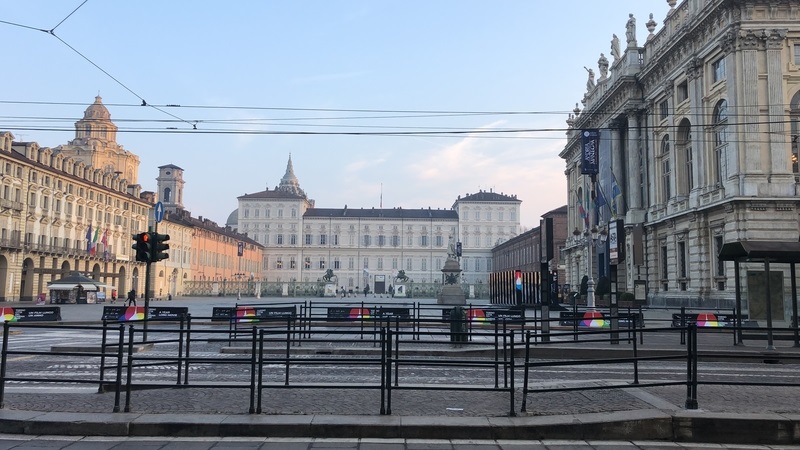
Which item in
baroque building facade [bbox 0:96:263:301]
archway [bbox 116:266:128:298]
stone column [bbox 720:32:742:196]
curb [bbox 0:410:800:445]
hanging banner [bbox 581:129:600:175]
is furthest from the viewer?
archway [bbox 116:266:128:298]

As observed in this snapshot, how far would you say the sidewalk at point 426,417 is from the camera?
24.8 ft

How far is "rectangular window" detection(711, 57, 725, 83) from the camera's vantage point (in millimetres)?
38719

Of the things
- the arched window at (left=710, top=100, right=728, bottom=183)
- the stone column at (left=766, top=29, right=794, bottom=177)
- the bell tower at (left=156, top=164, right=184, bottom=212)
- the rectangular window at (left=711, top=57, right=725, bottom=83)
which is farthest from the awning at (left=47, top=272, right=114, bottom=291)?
the bell tower at (left=156, top=164, right=184, bottom=212)

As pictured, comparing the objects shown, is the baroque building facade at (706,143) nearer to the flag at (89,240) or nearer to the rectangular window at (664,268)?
the rectangular window at (664,268)

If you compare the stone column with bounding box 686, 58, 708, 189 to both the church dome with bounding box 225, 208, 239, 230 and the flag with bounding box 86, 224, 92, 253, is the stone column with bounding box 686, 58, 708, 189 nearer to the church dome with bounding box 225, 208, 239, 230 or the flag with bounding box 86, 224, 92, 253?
the flag with bounding box 86, 224, 92, 253

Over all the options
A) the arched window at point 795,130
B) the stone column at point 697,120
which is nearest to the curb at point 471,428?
the arched window at point 795,130

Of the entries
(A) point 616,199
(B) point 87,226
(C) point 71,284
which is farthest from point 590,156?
(B) point 87,226

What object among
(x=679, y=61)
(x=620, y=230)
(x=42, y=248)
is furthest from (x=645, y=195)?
(x=42, y=248)

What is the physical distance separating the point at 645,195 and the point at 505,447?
51.2 metres

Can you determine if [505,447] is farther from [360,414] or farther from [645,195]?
[645,195]

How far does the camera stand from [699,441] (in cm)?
750

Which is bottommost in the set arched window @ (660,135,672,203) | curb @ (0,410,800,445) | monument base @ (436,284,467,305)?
curb @ (0,410,800,445)

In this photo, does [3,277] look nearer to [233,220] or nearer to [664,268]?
[664,268]

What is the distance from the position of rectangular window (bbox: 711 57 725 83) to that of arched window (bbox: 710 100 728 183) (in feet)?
4.95
